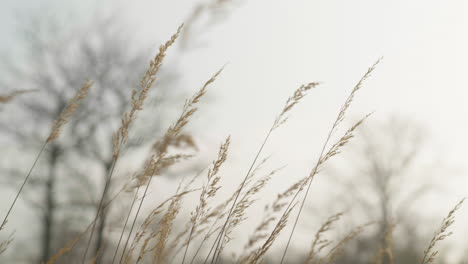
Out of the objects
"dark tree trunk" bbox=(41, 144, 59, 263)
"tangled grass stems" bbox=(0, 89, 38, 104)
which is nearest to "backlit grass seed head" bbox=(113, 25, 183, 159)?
"tangled grass stems" bbox=(0, 89, 38, 104)

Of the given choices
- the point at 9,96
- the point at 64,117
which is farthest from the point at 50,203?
the point at 9,96

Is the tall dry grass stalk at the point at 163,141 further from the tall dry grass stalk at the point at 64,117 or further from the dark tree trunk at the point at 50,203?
the dark tree trunk at the point at 50,203

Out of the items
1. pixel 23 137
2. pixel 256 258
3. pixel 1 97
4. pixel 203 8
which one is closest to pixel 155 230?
pixel 256 258

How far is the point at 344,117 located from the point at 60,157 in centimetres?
1231

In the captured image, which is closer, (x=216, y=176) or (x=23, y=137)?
(x=216, y=176)

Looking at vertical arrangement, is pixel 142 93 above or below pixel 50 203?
below

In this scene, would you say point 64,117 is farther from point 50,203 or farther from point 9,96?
point 50,203

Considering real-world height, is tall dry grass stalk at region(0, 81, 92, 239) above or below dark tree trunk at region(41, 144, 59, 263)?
below

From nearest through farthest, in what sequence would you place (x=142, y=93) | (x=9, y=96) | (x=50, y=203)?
(x=9, y=96), (x=142, y=93), (x=50, y=203)

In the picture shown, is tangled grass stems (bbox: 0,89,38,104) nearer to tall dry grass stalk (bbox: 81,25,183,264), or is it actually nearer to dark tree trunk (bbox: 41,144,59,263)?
tall dry grass stalk (bbox: 81,25,183,264)

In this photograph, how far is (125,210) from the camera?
2.45 m

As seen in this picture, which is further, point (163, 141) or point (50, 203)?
point (50, 203)

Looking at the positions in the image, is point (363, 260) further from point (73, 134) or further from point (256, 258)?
point (256, 258)

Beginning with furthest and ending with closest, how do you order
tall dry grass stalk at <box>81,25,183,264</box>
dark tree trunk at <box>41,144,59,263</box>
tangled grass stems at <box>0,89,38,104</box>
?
1. dark tree trunk at <box>41,144,59,263</box>
2. tall dry grass stalk at <box>81,25,183,264</box>
3. tangled grass stems at <box>0,89,38,104</box>
